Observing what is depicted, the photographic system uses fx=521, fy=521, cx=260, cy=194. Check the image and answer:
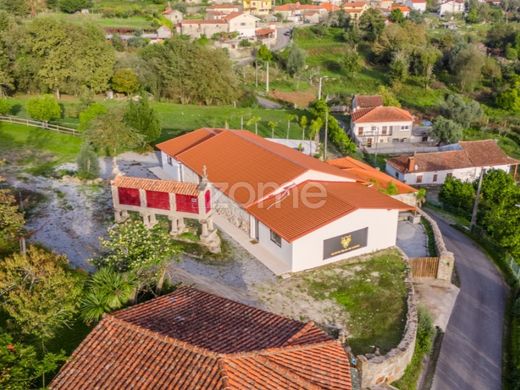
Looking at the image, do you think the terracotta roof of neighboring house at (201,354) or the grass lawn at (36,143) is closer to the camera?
the terracotta roof of neighboring house at (201,354)

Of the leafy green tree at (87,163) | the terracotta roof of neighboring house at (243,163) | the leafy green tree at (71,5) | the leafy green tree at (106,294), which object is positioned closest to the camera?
the leafy green tree at (106,294)

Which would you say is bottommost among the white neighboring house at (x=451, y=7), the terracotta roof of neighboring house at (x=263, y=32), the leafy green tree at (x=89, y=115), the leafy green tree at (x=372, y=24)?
the leafy green tree at (x=89, y=115)

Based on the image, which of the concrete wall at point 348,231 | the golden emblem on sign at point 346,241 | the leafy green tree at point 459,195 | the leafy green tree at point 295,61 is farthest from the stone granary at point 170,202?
the leafy green tree at point 295,61

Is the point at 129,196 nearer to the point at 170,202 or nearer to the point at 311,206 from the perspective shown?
the point at 170,202

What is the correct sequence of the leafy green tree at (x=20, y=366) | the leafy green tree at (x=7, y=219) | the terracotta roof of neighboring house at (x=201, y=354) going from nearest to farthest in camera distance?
the leafy green tree at (x=20, y=366)
the terracotta roof of neighboring house at (x=201, y=354)
the leafy green tree at (x=7, y=219)

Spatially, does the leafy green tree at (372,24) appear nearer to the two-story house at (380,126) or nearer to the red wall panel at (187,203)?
the two-story house at (380,126)

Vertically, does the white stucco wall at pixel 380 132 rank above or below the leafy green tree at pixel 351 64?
below

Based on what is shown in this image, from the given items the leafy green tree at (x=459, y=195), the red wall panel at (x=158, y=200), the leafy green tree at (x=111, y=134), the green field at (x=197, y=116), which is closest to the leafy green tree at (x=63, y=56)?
the green field at (x=197, y=116)

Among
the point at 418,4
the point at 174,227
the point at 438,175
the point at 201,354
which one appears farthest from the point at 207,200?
the point at 418,4

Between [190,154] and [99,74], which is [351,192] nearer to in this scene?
[190,154]
